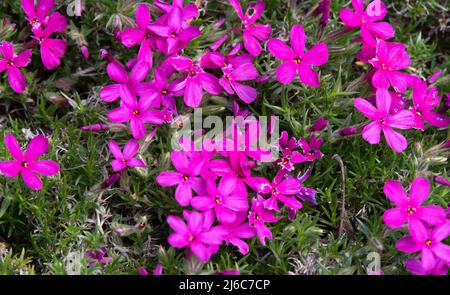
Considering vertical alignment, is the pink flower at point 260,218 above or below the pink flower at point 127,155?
below

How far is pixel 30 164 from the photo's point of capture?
2902 millimetres

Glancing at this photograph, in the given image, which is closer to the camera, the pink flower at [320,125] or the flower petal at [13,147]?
the flower petal at [13,147]

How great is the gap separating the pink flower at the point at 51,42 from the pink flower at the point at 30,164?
559mm

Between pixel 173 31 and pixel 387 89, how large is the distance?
103 centimetres

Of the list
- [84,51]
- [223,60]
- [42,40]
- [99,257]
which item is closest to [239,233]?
[99,257]

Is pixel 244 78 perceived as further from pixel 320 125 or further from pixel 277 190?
pixel 277 190

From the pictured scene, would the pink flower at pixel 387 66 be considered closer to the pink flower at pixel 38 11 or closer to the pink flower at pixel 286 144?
the pink flower at pixel 286 144

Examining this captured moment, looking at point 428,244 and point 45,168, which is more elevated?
point 45,168

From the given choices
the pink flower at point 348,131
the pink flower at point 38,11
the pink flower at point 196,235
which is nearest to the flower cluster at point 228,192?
the pink flower at point 196,235

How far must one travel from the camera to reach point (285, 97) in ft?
10.8

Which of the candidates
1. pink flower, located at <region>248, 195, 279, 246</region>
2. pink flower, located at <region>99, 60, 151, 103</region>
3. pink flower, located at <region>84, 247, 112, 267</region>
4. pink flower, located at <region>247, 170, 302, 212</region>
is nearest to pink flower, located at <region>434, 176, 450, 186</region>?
pink flower, located at <region>247, 170, 302, 212</region>

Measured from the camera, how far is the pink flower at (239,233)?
2.81 metres

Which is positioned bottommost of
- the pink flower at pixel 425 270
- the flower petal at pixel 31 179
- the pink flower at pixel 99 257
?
the pink flower at pixel 99 257

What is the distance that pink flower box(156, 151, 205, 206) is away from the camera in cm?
280
